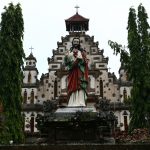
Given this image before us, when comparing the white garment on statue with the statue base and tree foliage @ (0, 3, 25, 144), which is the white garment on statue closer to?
the statue base

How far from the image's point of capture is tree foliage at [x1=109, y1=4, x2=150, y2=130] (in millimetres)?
21394

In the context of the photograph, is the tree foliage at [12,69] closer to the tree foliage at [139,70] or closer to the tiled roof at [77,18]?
Result: the tree foliage at [139,70]

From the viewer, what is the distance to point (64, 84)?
116 feet

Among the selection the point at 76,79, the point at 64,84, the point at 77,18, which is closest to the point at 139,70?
the point at 76,79

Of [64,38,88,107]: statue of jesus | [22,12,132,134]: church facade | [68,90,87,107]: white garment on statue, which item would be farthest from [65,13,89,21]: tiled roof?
[68,90,87,107]: white garment on statue

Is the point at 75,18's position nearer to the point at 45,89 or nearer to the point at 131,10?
Answer: the point at 45,89

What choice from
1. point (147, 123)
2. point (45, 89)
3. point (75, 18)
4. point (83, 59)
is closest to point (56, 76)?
point (45, 89)

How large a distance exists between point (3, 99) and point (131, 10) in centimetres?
972

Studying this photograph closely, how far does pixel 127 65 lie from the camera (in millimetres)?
21859

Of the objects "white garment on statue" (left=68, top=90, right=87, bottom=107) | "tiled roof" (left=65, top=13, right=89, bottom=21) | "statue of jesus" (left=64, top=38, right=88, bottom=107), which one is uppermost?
"tiled roof" (left=65, top=13, right=89, bottom=21)

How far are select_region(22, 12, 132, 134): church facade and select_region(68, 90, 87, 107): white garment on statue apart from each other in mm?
20318

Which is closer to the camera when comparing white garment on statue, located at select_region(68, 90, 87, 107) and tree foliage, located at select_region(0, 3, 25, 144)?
white garment on statue, located at select_region(68, 90, 87, 107)

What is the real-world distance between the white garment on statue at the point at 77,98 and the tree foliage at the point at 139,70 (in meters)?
6.72

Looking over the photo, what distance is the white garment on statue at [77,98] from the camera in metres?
13.8
